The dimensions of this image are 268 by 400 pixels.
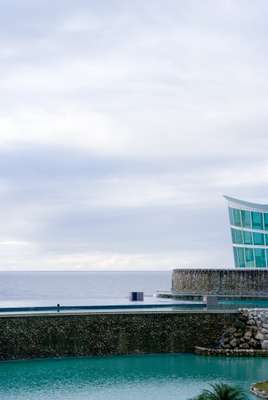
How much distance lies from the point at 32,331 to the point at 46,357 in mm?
1628

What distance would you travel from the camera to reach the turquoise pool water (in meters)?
35.4

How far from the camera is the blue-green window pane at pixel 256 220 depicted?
77125mm

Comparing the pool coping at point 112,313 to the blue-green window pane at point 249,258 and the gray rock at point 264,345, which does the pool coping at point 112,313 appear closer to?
the gray rock at point 264,345

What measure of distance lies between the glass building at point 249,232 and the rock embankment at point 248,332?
28.6 m

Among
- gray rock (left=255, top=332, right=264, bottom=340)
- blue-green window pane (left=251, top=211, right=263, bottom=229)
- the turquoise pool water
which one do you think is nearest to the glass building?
blue-green window pane (left=251, top=211, right=263, bottom=229)

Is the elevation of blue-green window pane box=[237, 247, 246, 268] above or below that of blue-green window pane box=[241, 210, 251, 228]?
below

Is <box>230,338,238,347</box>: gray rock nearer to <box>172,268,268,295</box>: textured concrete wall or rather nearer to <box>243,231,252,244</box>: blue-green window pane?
<box>172,268,268,295</box>: textured concrete wall

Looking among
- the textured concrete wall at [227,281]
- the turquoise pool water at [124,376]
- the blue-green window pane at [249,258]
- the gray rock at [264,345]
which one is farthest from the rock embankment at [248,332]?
the blue-green window pane at [249,258]

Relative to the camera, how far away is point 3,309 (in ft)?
154

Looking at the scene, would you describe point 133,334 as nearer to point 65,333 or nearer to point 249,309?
point 65,333

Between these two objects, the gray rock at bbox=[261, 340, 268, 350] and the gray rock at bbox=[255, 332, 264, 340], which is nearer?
the gray rock at bbox=[261, 340, 268, 350]

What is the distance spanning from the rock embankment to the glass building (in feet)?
93.9

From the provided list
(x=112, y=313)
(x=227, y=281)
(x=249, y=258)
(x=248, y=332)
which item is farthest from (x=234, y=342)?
(x=249, y=258)

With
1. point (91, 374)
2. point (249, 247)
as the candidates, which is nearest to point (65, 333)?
point (91, 374)
